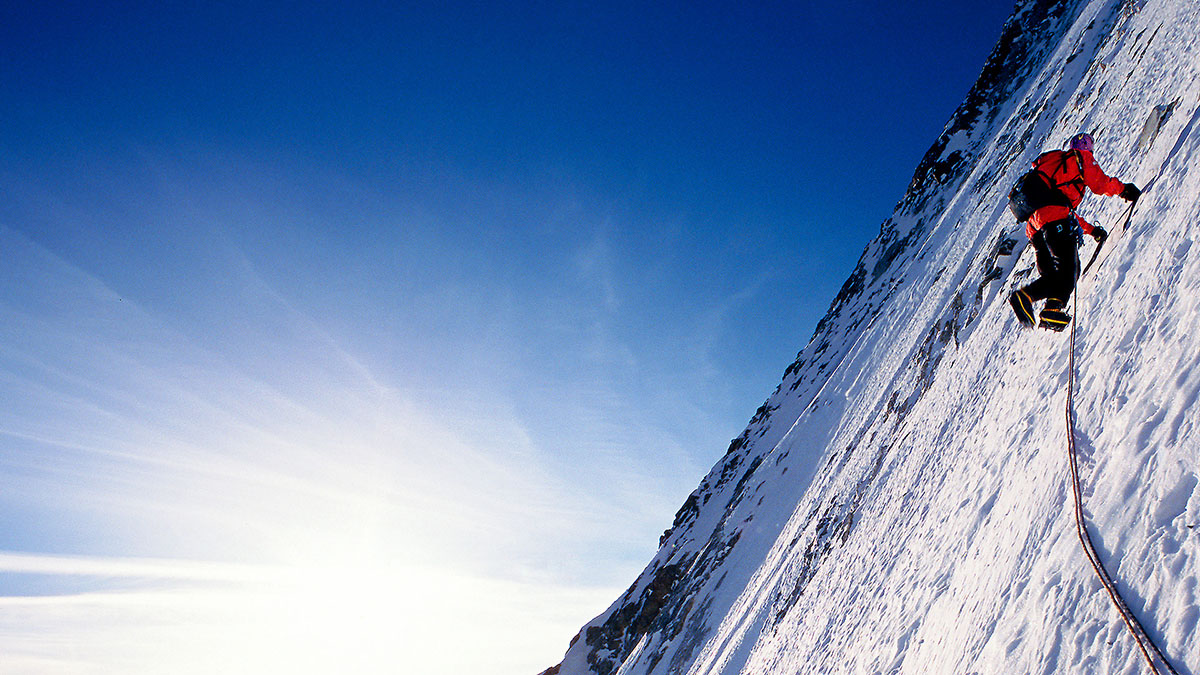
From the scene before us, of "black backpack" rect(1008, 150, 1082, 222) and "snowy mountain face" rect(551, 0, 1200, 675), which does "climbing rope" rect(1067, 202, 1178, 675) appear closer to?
"snowy mountain face" rect(551, 0, 1200, 675)

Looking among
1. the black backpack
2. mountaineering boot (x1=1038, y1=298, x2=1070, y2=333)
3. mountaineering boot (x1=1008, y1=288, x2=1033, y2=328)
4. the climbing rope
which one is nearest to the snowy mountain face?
the climbing rope

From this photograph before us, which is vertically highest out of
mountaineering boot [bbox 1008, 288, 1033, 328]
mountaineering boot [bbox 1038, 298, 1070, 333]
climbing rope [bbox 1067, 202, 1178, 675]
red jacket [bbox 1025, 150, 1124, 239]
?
red jacket [bbox 1025, 150, 1124, 239]

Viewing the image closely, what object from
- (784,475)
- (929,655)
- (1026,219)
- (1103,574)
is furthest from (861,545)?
(784,475)

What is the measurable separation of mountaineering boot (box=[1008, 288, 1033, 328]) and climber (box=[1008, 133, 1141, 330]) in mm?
123

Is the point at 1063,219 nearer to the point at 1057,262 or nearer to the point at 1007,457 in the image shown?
the point at 1057,262

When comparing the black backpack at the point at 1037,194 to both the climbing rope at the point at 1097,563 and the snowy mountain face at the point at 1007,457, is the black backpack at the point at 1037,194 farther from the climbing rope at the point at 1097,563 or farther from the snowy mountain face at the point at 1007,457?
the climbing rope at the point at 1097,563

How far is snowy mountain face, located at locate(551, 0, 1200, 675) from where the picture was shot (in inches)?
137

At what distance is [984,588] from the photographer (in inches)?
174

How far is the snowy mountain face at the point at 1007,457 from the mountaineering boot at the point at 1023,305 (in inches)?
12.3

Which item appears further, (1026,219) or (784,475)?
(784,475)

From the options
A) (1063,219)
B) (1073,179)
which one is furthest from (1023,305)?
(1073,179)

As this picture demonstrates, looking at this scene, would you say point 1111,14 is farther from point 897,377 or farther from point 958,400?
point 958,400

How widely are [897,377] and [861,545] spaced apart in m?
6.72

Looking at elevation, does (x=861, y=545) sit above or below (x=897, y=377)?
below
